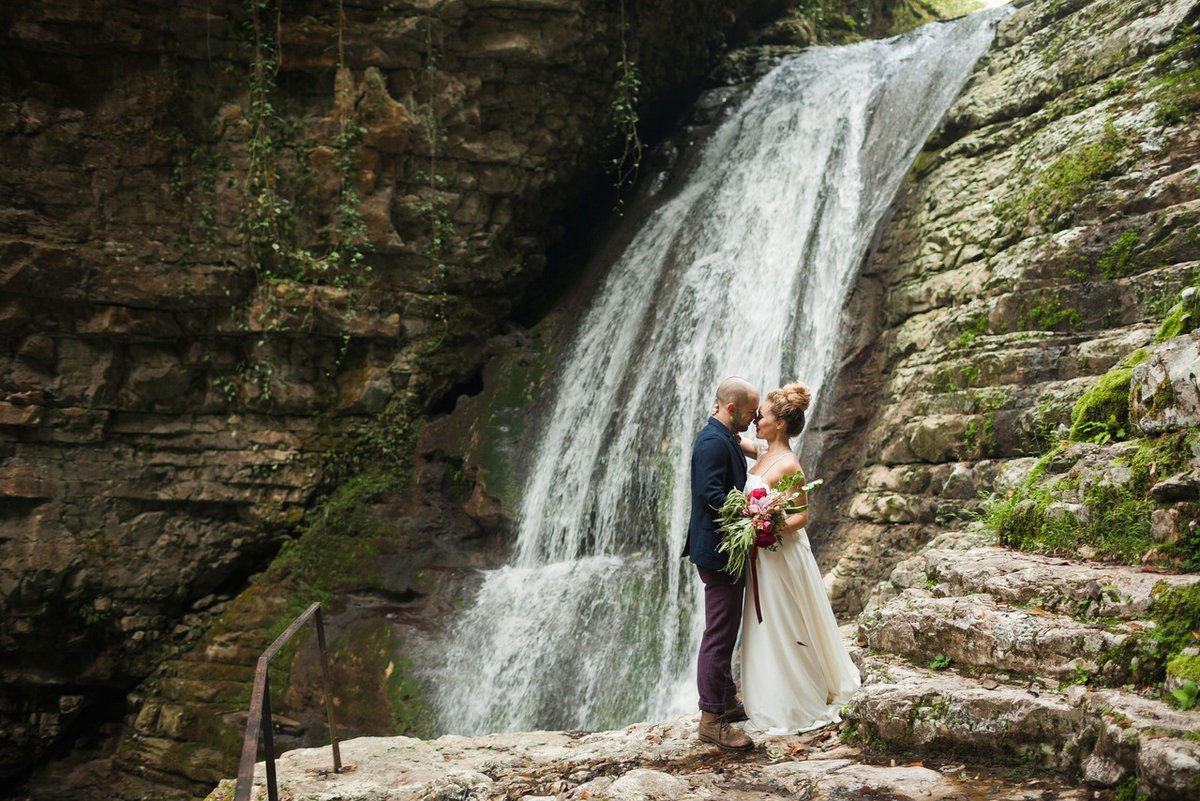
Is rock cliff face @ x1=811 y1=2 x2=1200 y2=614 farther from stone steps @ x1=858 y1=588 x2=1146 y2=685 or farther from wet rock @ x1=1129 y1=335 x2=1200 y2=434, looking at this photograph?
stone steps @ x1=858 y1=588 x2=1146 y2=685

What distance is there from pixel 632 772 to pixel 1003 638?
5.65ft

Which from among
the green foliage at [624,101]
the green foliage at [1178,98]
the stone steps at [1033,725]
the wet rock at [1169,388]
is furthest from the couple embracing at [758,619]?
the green foliage at [624,101]

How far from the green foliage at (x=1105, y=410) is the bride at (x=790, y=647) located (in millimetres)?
1949

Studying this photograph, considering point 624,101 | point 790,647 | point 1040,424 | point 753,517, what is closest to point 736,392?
point 753,517

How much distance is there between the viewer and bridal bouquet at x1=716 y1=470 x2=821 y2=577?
4156mm

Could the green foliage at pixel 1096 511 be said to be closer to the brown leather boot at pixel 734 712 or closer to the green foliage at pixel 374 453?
the brown leather boot at pixel 734 712

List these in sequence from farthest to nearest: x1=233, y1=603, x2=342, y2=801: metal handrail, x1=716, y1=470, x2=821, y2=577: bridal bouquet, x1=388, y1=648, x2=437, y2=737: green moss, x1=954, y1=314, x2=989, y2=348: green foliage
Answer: x1=388, y1=648, x2=437, y2=737: green moss < x1=954, y1=314, x2=989, y2=348: green foliage < x1=716, y1=470, x2=821, y2=577: bridal bouquet < x1=233, y1=603, x2=342, y2=801: metal handrail

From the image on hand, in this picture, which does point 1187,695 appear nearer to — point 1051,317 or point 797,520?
point 797,520

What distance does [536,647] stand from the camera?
8.42 m

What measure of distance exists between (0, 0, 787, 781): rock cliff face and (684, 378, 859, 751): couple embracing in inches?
297

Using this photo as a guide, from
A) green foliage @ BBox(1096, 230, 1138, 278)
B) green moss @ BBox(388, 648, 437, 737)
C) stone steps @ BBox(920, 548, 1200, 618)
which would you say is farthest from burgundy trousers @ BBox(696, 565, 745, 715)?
green moss @ BBox(388, 648, 437, 737)

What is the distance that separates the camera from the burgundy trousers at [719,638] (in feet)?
13.9

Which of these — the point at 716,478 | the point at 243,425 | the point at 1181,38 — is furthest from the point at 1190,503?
the point at 243,425

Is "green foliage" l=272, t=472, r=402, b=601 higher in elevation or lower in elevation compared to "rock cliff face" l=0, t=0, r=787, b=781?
lower
